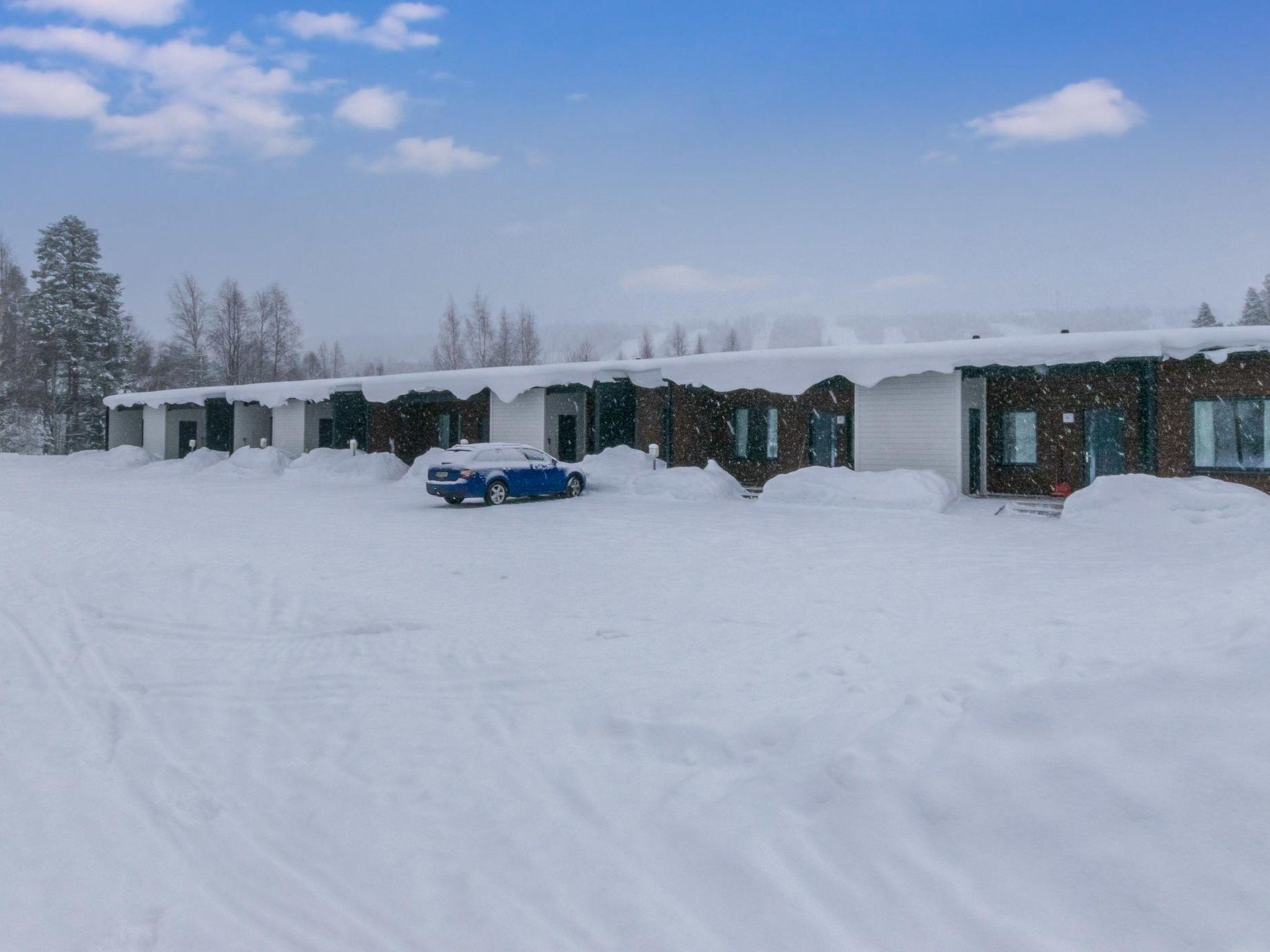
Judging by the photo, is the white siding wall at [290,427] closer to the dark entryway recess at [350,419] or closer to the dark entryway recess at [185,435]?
the dark entryway recess at [350,419]

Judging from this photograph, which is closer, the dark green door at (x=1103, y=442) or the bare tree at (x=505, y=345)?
the dark green door at (x=1103, y=442)

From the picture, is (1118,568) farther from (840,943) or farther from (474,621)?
(840,943)

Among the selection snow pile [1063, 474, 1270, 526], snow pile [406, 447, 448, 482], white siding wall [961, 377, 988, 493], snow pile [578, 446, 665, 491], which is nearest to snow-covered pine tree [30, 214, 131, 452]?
snow pile [406, 447, 448, 482]

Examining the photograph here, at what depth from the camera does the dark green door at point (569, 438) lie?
80.4 ft

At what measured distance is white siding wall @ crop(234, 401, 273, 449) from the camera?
105ft

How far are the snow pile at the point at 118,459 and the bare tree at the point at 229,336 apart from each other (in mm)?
22341

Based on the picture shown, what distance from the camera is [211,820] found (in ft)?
11.8

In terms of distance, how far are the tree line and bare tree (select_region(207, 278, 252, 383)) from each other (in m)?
63.8

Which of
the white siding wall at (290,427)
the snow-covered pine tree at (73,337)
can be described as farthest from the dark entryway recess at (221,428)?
the snow-covered pine tree at (73,337)

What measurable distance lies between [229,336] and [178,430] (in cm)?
2353

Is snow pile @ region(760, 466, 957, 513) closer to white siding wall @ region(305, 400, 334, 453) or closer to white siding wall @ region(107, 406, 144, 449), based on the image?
white siding wall @ region(305, 400, 334, 453)

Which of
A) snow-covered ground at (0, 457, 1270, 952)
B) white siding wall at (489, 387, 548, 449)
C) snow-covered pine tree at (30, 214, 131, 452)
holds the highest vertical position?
snow-covered pine tree at (30, 214, 131, 452)

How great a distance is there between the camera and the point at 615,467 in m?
20.6

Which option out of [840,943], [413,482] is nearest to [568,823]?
[840,943]
